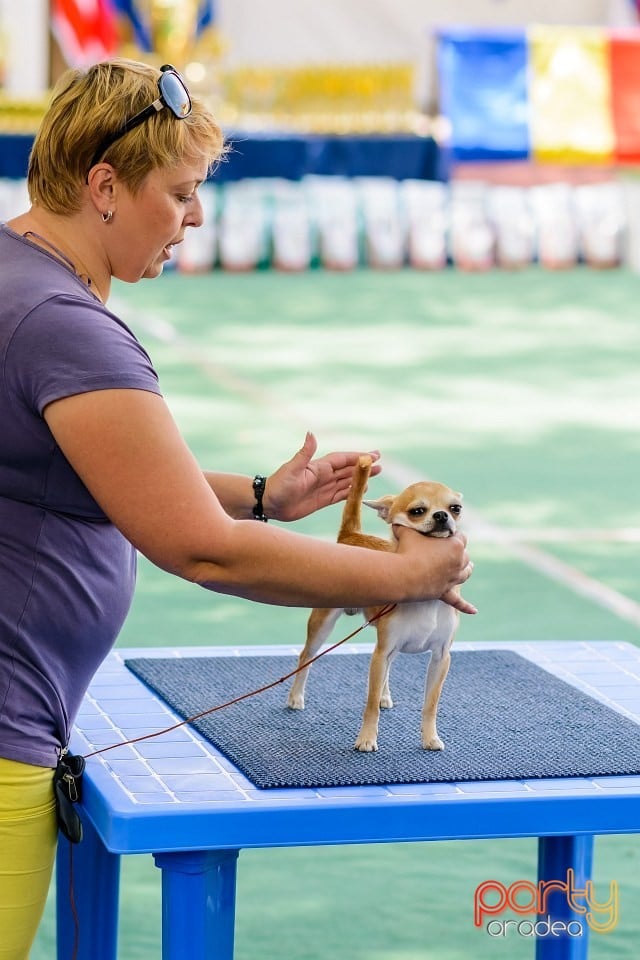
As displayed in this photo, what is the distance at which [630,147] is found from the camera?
16.8m

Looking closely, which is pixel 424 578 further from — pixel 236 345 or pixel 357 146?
pixel 357 146

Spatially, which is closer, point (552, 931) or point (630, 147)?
point (552, 931)

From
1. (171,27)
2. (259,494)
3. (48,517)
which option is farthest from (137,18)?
(48,517)

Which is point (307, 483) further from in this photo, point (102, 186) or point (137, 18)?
point (137, 18)

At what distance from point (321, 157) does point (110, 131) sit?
547 inches

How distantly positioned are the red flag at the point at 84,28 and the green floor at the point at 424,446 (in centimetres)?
609

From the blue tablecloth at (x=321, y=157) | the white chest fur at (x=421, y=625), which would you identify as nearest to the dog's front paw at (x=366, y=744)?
the white chest fur at (x=421, y=625)

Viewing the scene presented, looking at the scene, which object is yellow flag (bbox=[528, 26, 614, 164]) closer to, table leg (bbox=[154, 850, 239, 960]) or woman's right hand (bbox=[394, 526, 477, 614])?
woman's right hand (bbox=[394, 526, 477, 614])

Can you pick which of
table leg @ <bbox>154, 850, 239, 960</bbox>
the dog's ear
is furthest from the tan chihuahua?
table leg @ <bbox>154, 850, 239, 960</bbox>

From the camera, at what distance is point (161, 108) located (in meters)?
1.95

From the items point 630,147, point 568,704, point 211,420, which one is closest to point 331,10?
point 630,147

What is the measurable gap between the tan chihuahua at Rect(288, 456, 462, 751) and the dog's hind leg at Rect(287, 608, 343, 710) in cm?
17

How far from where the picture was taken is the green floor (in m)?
3.24

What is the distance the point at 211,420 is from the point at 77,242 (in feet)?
19.6
